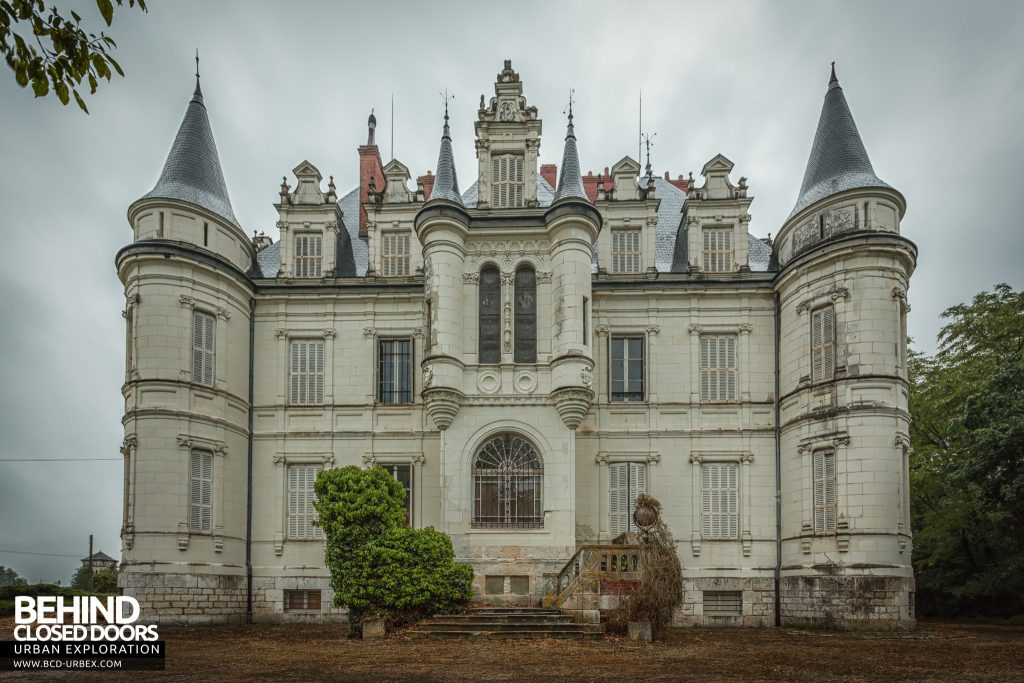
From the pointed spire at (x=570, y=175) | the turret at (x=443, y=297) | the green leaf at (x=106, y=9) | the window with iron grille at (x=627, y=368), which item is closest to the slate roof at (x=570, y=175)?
the pointed spire at (x=570, y=175)

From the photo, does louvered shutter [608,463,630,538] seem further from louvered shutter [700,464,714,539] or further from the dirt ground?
the dirt ground

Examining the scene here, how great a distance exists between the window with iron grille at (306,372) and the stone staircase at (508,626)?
10.2 metres

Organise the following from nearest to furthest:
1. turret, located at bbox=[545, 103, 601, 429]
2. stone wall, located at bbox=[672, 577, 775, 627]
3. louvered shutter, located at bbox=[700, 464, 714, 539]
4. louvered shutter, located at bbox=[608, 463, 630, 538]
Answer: turret, located at bbox=[545, 103, 601, 429], stone wall, located at bbox=[672, 577, 775, 627], louvered shutter, located at bbox=[700, 464, 714, 539], louvered shutter, located at bbox=[608, 463, 630, 538]

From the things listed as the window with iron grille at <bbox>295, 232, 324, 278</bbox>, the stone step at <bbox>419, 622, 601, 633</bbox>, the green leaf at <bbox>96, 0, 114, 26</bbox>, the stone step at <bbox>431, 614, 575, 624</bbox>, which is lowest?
the stone step at <bbox>419, 622, 601, 633</bbox>

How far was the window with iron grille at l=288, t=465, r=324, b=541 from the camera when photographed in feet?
87.1

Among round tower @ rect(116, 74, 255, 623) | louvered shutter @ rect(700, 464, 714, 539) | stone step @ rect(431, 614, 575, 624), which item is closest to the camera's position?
stone step @ rect(431, 614, 575, 624)

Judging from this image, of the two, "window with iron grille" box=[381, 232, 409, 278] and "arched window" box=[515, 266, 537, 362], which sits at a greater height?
"window with iron grille" box=[381, 232, 409, 278]

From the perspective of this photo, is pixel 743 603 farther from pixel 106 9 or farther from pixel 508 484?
pixel 106 9

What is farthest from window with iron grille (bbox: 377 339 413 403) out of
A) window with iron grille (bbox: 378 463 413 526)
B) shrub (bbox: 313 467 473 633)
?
shrub (bbox: 313 467 473 633)

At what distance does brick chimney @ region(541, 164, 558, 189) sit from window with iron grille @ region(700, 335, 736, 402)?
9195 mm

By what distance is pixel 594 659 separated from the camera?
1519 cm

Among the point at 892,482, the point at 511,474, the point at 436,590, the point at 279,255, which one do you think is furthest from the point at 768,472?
the point at 279,255

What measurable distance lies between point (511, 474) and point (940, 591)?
653 inches

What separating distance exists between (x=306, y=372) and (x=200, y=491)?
16.2ft
